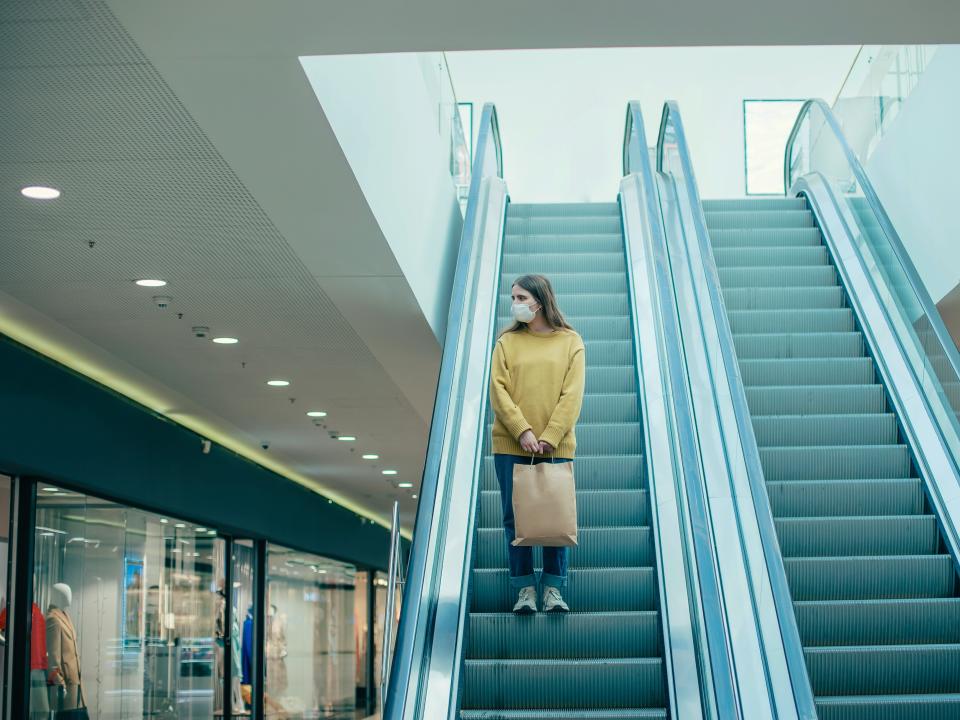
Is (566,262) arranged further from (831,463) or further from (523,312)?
(523,312)

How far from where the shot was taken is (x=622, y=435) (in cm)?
760

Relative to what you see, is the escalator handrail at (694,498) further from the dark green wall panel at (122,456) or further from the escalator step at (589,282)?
the dark green wall panel at (122,456)

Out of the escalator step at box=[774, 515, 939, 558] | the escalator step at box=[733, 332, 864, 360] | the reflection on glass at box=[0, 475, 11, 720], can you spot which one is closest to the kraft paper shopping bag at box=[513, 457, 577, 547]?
the escalator step at box=[774, 515, 939, 558]

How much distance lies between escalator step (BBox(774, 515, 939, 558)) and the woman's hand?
1.71 m

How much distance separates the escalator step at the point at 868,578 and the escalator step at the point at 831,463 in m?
1.03

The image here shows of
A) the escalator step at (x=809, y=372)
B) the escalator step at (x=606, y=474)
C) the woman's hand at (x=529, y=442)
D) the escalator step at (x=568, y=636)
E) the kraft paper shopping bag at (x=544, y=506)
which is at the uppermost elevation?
the escalator step at (x=809, y=372)

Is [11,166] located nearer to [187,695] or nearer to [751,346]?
[751,346]

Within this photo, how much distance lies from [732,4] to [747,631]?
2.43m

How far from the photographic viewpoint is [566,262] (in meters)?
10.2

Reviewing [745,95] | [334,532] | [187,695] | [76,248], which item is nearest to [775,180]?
[745,95]

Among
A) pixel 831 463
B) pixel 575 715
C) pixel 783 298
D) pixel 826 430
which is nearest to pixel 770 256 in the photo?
pixel 783 298

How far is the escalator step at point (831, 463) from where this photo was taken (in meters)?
7.11

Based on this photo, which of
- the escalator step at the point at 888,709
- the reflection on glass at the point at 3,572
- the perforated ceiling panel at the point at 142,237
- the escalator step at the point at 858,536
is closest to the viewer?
the perforated ceiling panel at the point at 142,237

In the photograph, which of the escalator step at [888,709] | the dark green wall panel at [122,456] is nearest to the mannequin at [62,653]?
the dark green wall panel at [122,456]
